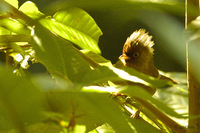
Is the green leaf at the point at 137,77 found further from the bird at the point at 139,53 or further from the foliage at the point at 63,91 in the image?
the bird at the point at 139,53

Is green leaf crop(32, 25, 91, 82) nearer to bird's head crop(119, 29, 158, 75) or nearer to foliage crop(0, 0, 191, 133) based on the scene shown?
foliage crop(0, 0, 191, 133)

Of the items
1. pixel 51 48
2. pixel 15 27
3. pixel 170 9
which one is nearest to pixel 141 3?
pixel 170 9

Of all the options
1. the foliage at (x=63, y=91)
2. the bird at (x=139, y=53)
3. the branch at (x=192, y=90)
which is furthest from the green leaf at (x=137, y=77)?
the bird at (x=139, y=53)

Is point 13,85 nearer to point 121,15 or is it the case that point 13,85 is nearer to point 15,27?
point 121,15

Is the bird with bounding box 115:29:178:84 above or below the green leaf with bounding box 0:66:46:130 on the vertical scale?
below

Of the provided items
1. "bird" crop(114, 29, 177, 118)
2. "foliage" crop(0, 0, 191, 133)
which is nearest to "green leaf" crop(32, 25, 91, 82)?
"foliage" crop(0, 0, 191, 133)

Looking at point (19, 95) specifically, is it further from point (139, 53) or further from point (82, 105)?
point (139, 53)
